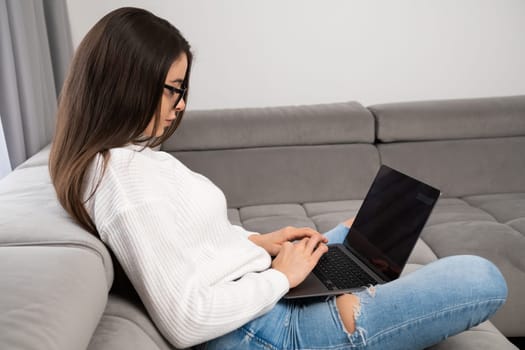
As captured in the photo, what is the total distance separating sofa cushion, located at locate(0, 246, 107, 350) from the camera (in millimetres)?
643

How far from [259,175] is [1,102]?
1.02 meters

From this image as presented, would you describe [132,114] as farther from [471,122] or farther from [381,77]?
[381,77]

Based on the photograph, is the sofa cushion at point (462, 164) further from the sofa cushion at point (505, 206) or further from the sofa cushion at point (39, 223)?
the sofa cushion at point (39, 223)

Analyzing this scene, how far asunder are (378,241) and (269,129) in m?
1.14

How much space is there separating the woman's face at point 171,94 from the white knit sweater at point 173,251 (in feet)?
0.20

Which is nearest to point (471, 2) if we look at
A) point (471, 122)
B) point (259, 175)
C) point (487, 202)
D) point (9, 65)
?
point (471, 122)

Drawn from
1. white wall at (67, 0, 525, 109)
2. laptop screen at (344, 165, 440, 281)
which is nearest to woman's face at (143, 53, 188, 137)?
laptop screen at (344, 165, 440, 281)

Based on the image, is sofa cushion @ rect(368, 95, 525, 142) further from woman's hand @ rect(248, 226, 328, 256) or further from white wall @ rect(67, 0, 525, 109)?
woman's hand @ rect(248, 226, 328, 256)

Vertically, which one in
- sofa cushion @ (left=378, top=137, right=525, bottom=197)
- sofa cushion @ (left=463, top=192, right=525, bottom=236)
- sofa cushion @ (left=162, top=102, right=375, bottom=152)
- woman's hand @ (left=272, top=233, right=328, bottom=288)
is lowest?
sofa cushion @ (left=463, top=192, right=525, bottom=236)

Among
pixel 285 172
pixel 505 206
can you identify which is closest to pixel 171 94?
pixel 285 172

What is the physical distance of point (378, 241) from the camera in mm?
1319

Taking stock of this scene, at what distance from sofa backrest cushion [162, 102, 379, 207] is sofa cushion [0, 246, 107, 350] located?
142 centimetres

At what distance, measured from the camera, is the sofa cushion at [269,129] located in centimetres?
235

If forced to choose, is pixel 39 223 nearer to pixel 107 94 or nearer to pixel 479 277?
pixel 107 94
